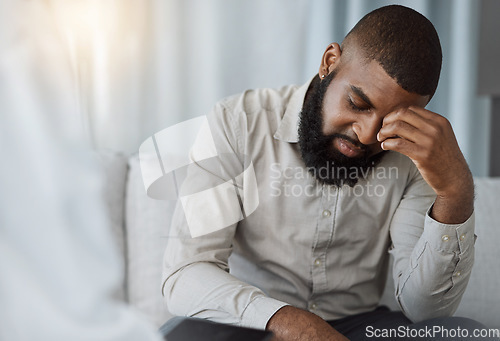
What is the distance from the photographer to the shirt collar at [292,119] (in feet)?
2.29

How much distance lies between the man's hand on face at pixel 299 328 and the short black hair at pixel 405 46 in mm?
285

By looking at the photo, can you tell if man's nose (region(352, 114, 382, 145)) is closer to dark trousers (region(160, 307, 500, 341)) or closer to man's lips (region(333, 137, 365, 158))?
man's lips (region(333, 137, 365, 158))

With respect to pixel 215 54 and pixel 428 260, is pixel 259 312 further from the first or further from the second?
pixel 215 54

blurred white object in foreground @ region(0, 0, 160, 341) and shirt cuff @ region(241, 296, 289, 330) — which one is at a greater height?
blurred white object in foreground @ region(0, 0, 160, 341)

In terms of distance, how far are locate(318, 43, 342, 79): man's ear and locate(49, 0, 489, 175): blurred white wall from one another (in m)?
0.01

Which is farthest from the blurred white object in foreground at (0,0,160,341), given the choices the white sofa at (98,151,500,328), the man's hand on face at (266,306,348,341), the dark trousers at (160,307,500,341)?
the dark trousers at (160,307,500,341)

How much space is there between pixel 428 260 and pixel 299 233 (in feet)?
0.58

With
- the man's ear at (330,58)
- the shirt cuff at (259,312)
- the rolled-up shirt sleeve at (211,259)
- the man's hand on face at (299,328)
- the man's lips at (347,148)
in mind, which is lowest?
the man's hand on face at (299,328)

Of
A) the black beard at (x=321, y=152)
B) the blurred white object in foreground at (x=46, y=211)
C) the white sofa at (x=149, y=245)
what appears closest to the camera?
the blurred white object in foreground at (x=46, y=211)

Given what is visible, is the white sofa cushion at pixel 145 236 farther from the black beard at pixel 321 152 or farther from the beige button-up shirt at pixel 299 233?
the black beard at pixel 321 152

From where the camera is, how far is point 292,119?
711 mm

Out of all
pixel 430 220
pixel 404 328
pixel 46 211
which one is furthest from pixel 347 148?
pixel 46 211

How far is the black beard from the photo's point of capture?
0.64 meters

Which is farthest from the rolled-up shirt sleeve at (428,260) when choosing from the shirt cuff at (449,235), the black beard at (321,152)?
the black beard at (321,152)
